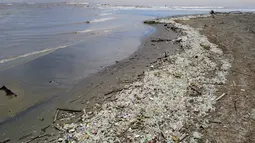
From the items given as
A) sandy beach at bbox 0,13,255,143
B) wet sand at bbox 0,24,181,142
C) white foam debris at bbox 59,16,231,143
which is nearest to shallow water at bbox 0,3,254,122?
wet sand at bbox 0,24,181,142

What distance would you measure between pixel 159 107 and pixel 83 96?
377 cm

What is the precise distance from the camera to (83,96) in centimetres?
956

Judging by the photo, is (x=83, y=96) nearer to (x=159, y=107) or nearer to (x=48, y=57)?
(x=159, y=107)

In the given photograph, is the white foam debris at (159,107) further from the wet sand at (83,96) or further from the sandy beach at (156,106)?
the wet sand at (83,96)

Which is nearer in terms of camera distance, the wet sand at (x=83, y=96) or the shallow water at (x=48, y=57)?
the wet sand at (x=83, y=96)

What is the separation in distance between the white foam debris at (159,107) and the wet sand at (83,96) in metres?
0.90

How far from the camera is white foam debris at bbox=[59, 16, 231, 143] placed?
6766mm

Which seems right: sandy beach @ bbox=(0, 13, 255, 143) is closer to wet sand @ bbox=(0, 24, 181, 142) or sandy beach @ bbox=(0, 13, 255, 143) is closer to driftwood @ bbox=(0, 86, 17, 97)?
wet sand @ bbox=(0, 24, 181, 142)

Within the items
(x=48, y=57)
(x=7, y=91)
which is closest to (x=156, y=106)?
(x=7, y=91)

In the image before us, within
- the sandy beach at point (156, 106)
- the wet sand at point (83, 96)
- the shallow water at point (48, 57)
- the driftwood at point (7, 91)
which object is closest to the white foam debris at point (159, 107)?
the sandy beach at point (156, 106)

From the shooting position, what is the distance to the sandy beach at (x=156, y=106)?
6797mm

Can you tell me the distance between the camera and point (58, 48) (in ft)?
55.3

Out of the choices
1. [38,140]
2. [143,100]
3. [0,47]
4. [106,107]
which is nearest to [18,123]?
[38,140]

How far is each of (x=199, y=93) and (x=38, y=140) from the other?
7151mm
